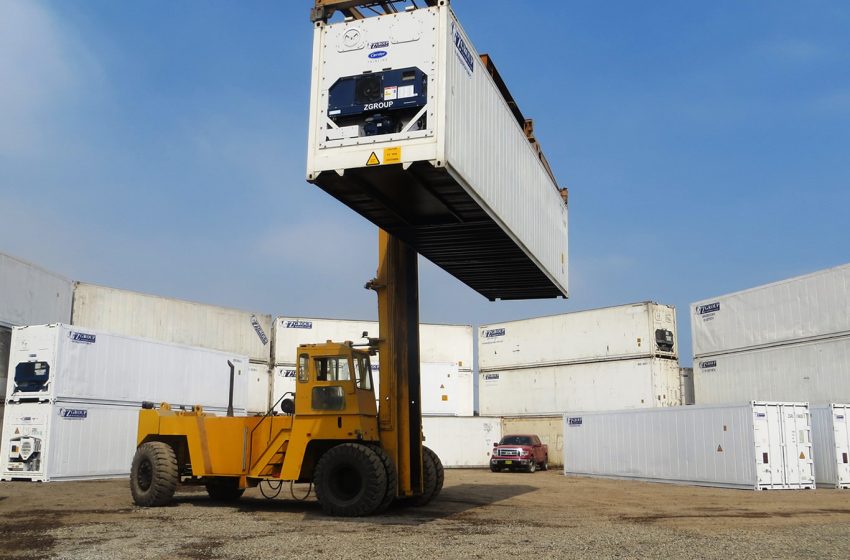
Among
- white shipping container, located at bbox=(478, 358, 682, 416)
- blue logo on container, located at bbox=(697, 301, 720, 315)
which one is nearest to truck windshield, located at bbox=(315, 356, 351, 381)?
blue logo on container, located at bbox=(697, 301, 720, 315)

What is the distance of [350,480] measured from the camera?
43.7 ft

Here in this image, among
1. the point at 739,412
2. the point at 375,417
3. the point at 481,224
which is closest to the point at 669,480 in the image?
the point at 739,412

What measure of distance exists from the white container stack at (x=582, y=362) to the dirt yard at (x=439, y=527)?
1301cm

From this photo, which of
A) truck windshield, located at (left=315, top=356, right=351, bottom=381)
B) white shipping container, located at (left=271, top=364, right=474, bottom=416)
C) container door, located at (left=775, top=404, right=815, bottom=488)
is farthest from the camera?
white shipping container, located at (left=271, top=364, right=474, bottom=416)

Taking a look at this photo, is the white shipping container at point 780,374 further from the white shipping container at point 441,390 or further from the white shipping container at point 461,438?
the white shipping container at point 441,390

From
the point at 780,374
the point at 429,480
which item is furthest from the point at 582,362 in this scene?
the point at 429,480

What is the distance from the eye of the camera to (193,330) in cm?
3030

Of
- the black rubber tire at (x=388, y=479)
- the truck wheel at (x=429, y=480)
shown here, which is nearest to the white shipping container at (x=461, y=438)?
the truck wheel at (x=429, y=480)

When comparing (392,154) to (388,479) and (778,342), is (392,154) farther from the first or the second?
(778,342)

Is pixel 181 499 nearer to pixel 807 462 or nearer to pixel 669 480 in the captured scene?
pixel 669 480

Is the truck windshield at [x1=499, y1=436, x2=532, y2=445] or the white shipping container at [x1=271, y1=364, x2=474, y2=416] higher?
the white shipping container at [x1=271, y1=364, x2=474, y2=416]

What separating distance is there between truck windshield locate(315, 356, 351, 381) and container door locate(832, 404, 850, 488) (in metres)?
15.6

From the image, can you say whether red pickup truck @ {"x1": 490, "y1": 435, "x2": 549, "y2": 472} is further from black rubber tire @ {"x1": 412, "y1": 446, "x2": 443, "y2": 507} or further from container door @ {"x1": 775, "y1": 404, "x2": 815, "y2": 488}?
black rubber tire @ {"x1": 412, "y1": 446, "x2": 443, "y2": 507}

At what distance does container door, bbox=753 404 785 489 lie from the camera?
2122 cm
